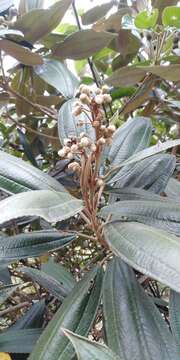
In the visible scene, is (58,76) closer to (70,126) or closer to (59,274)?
(70,126)

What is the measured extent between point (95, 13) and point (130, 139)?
48 centimetres

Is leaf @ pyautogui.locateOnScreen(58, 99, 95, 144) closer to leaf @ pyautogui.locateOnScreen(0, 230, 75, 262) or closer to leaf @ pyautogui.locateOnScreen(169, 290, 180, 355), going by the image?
leaf @ pyautogui.locateOnScreen(0, 230, 75, 262)

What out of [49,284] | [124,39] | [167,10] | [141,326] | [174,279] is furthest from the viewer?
[124,39]

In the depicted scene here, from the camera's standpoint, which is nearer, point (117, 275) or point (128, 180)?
point (117, 275)

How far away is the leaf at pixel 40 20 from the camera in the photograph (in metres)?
0.76

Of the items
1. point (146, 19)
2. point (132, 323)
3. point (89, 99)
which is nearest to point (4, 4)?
point (146, 19)

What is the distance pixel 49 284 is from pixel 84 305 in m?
0.14

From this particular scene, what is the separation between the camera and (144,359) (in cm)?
41

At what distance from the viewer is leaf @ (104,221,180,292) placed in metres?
0.34

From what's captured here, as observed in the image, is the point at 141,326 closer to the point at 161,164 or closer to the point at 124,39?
the point at 161,164

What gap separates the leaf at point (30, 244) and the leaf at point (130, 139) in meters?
0.16

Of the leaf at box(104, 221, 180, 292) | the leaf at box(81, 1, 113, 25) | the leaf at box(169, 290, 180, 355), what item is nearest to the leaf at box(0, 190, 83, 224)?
the leaf at box(104, 221, 180, 292)

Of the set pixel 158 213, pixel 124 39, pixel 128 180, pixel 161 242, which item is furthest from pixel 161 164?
pixel 124 39

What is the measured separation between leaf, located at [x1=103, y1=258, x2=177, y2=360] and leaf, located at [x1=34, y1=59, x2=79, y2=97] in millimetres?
409
